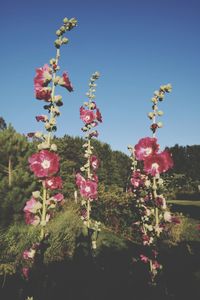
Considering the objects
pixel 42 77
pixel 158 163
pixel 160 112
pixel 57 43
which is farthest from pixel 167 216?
pixel 57 43

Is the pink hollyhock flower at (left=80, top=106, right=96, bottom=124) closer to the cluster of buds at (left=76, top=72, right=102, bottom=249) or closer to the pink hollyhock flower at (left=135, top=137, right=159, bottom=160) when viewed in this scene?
the cluster of buds at (left=76, top=72, right=102, bottom=249)

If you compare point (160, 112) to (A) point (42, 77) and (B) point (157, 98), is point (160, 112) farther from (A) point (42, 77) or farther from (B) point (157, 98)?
(A) point (42, 77)

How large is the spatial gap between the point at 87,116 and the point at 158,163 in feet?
7.08

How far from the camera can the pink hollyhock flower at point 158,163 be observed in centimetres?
279

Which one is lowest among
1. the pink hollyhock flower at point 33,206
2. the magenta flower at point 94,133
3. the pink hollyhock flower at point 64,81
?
the pink hollyhock flower at point 33,206

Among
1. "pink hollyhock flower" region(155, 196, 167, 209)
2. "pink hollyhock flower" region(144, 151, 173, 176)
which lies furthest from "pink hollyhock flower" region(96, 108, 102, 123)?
"pink hollyhock flower" region(155, 196, 167, 209)

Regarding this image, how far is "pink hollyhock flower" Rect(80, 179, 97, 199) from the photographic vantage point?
14.1ft

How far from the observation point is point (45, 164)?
2.77 m

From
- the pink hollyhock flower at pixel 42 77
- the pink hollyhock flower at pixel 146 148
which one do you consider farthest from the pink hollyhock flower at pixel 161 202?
the pink hollyhock flower at pixel 42 77

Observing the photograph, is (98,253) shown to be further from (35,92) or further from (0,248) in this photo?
(35,92)

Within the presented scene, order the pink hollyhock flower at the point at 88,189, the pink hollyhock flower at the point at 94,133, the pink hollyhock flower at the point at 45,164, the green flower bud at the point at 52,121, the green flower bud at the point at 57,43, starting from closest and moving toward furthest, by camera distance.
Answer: the pink hollyhock flower at the point at 45,164
the green flower bud at the point at 52,121
the green flower bud at the point at 57,43
the pink hollyhock flower at the point at 88,189
the pink hollyhock flower at the point at 94,133

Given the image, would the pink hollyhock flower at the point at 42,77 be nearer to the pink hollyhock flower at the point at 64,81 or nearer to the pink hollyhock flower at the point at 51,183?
the pink hollyhock flower at the point at 64,81

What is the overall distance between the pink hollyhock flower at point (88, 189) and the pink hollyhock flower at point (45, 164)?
5.16 feet

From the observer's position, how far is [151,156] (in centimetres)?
284
